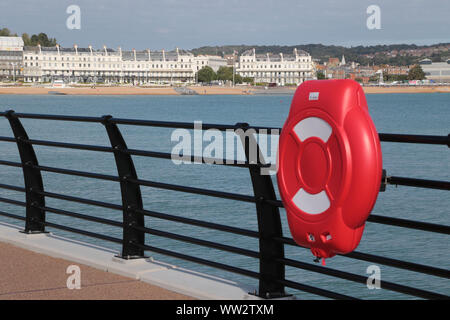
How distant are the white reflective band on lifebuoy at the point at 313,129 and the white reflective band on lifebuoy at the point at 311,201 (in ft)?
0.80

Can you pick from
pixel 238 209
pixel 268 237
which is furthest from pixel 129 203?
pixel 238 209

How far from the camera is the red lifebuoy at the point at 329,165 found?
305cm

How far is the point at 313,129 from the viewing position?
10.7ft

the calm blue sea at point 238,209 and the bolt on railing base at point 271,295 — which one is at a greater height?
the bolt on railing base at point 271,295

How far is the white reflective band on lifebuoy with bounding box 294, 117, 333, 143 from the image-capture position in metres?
3.20

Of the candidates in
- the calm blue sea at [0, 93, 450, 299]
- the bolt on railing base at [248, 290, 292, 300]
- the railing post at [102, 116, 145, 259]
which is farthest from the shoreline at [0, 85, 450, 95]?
the bolt on railing base at [248, 290, 292, 300]

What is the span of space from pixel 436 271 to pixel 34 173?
3694 mm

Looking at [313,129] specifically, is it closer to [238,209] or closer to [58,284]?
[58,284]

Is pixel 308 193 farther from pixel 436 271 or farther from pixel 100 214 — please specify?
pixel 100 214

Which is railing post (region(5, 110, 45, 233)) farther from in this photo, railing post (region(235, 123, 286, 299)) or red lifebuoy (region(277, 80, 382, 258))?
red lifebuoy (region(277, 80, 382, 258))

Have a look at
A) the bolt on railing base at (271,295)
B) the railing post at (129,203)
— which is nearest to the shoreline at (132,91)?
the railing post at (129,203)

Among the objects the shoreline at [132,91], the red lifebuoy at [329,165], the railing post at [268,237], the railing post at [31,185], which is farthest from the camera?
the shoreline at [132,91]

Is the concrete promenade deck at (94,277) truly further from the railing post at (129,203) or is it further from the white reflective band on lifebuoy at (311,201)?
the white reflective band on lifebuoy at (311,201)
